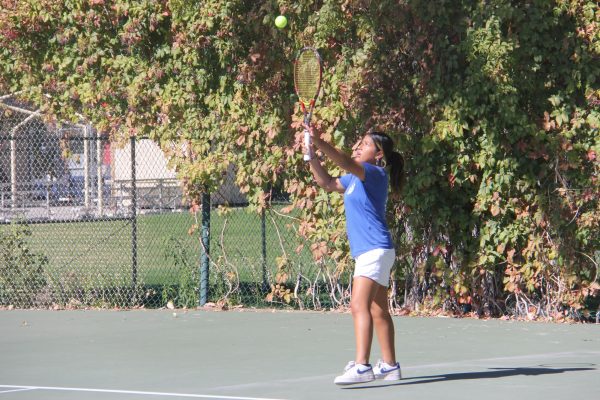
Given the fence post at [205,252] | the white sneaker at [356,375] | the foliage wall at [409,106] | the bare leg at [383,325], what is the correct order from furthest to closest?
1. the fence post at [205,252]
2. the foliage wall at [409,106]
3. the bare leg at [383,325]
4. the white sneaker at [356,375]

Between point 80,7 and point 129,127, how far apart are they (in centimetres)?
149

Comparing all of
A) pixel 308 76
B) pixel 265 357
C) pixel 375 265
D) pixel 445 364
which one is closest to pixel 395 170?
pixel 375 265

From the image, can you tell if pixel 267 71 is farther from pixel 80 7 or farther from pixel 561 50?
pixel 561 50

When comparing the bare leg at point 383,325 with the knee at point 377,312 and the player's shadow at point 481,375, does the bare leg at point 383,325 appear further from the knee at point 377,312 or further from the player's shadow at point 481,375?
the player's shadow at point 481,375

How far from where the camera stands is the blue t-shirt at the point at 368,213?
8359mm

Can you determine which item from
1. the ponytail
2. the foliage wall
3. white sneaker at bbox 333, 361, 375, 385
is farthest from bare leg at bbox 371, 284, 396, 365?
the foliage wall

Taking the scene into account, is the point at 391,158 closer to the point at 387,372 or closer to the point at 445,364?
Answer: the point at 387,372

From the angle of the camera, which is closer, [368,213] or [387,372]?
[368,213]

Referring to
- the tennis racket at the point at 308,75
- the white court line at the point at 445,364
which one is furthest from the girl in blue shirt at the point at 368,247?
the tennis racket at the point at 308,75

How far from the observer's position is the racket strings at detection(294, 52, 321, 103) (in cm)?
955

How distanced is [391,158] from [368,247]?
717 millimetres

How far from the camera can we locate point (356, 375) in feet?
27.0

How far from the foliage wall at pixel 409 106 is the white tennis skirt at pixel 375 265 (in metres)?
3.97

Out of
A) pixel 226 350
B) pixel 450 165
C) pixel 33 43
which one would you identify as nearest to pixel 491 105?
pixel 450 165
